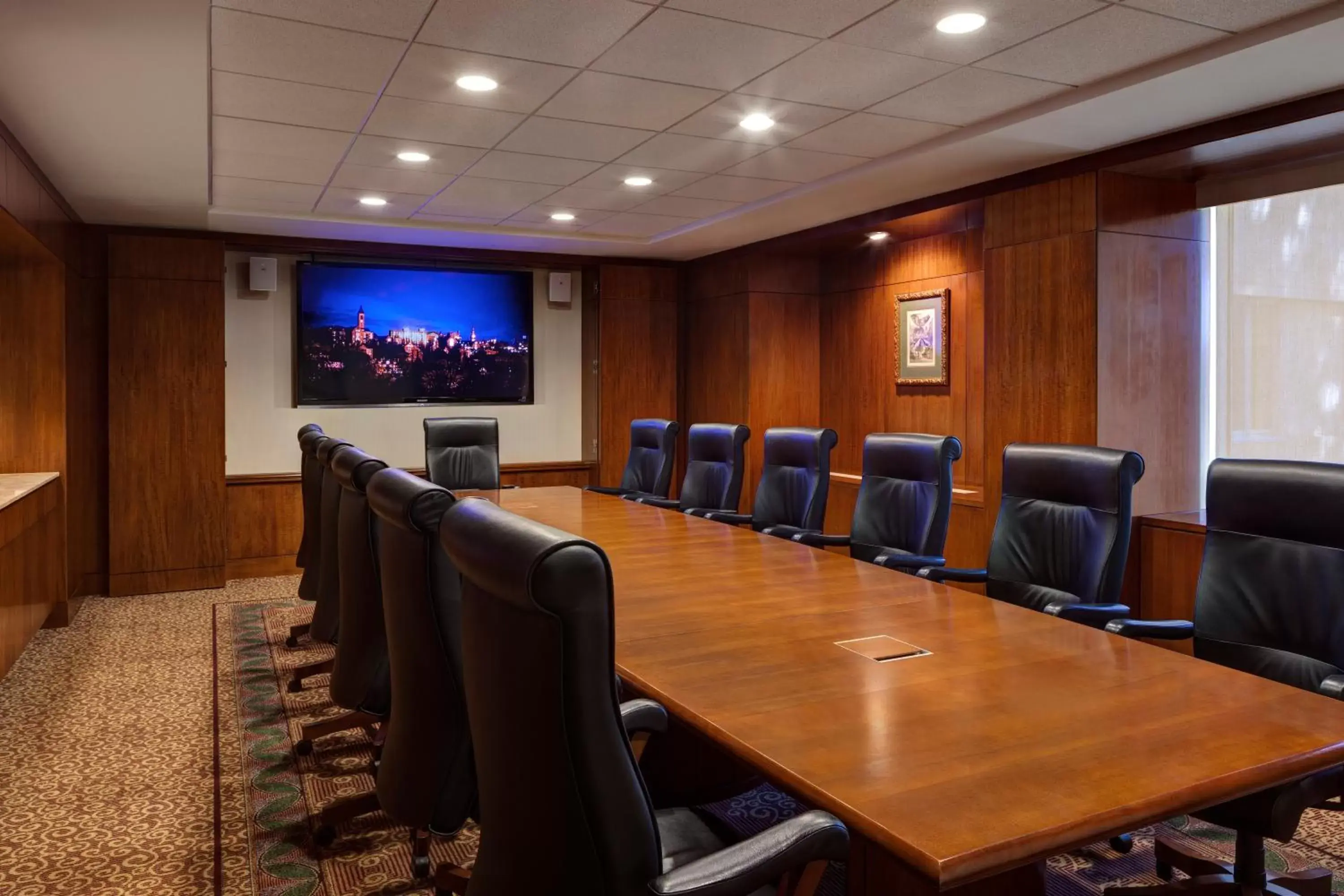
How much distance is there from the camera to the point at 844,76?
3865 millimetres

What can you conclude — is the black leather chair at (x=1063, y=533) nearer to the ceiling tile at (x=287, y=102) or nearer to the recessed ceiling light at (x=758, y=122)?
the recessed ceiling light at (x=758, y=122)

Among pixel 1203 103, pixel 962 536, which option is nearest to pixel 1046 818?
pixel 1203 103

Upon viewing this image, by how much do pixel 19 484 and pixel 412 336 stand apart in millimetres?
3390

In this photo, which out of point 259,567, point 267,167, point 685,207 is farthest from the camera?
point 259,567

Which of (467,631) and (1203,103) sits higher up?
(1203,103)

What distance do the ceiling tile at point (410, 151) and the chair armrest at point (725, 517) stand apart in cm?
223

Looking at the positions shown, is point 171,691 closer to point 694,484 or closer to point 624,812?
point 694,484

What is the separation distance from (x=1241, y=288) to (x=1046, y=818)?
188 inches

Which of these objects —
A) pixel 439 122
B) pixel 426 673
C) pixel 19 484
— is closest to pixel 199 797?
pixel 426 673

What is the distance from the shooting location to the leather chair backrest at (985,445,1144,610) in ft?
10.1

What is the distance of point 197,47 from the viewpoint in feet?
11.0

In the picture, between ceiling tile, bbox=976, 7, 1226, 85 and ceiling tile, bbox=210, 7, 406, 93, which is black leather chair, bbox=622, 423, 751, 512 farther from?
ceiling tile, bbox=210, 7, 406, 93

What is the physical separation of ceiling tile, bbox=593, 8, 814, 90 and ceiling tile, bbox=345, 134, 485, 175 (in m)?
1.47

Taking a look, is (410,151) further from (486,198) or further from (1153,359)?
(1153,359)
